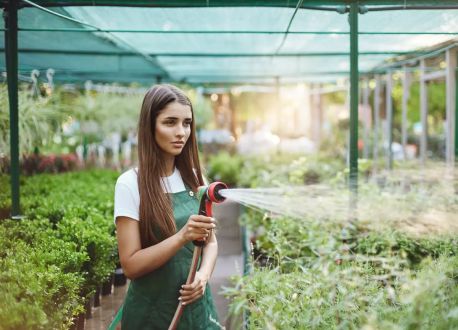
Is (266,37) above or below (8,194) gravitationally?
above

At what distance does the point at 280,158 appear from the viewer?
32.6 ft

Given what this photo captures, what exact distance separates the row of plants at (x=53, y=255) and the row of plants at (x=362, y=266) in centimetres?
78

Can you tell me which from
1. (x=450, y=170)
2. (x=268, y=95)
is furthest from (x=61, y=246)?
(x=268, y=95)

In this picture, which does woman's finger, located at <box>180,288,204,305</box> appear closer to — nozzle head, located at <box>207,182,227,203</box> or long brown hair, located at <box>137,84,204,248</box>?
long brown hair, located at <box>137,84,204,248</box>

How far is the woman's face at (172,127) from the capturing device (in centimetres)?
197

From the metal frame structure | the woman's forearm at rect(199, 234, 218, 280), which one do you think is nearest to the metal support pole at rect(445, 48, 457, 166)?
the metal frame structure

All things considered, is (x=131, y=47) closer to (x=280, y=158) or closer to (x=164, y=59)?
(x=164, y=59)

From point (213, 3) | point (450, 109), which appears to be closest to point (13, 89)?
point (213, 3)

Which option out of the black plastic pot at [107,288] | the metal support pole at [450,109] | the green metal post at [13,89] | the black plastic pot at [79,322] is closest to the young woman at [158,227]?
the black plastic pot at [79,322]

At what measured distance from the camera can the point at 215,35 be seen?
629cm

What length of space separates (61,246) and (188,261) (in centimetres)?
121

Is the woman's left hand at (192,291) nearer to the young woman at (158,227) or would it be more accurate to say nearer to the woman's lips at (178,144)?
the young woman at (158,227)

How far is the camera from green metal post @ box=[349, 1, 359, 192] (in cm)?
372

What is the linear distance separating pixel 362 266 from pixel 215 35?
4.07 metres
